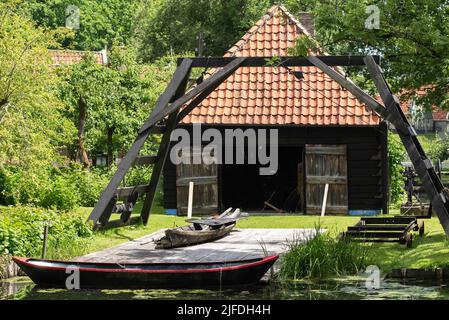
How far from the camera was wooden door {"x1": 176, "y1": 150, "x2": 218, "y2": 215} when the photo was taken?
2738 centimetres

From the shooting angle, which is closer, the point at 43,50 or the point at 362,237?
the point at 362,237

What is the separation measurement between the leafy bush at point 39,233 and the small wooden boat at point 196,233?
5.41 ft

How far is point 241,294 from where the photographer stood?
48.1ft

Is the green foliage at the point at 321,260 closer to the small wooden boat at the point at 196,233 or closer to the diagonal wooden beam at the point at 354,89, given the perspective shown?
the small wooden boat at the point at 196,233

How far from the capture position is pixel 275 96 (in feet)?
91.4

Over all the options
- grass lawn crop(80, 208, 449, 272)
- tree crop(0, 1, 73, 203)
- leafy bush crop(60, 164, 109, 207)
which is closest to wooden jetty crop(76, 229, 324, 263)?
grass lawn crop(80, 208, 449, 272)

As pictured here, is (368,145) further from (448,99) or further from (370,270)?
(370,270)

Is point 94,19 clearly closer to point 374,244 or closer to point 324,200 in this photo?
point 324,200

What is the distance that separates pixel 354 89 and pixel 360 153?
717 cm

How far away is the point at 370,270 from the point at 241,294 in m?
2.97

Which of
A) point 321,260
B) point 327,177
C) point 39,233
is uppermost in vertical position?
point 327,177

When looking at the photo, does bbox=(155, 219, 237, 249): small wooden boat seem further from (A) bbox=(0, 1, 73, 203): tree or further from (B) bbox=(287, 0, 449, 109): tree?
(A) bbox=(0, 1, 73, 203): tree

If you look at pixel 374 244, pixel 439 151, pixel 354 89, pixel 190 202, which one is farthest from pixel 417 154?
pixel 439 151

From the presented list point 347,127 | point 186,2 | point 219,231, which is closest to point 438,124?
point 186,2
